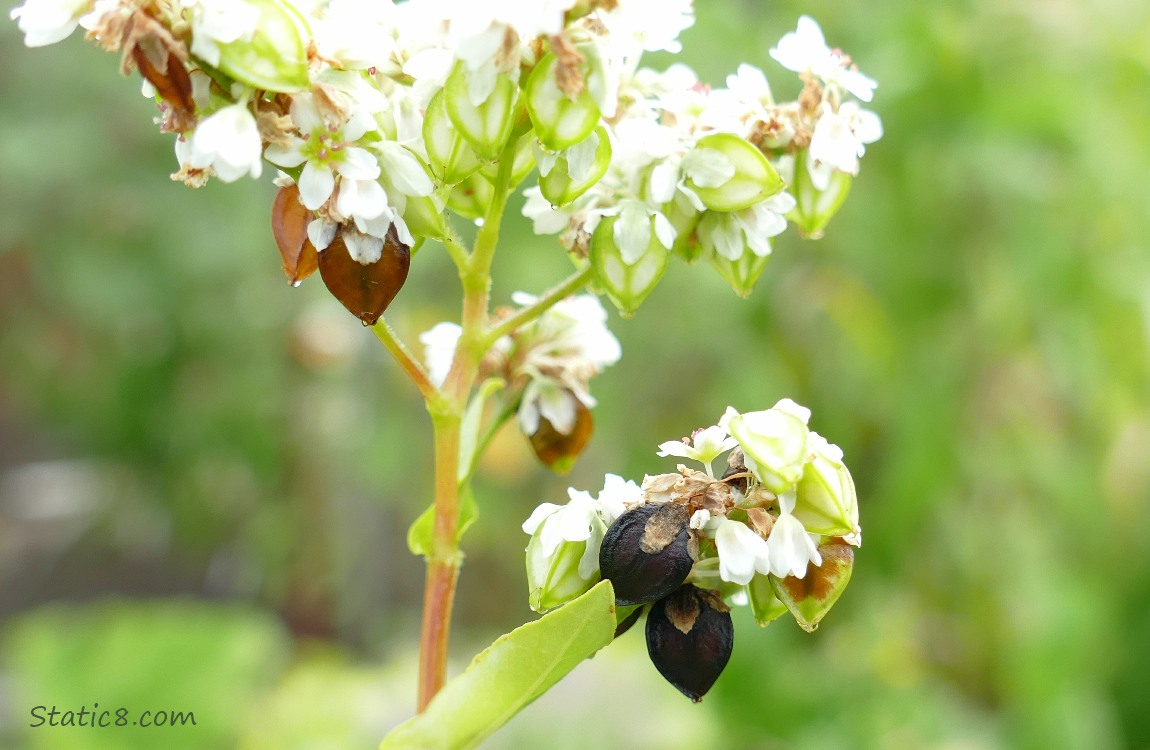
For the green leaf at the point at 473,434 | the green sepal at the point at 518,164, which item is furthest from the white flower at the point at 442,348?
the green sepal at the point at 518,164

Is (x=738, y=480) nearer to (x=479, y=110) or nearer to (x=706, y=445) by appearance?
(x=706, y=445)

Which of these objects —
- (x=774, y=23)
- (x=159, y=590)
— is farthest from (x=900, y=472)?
(x=159, y=590)

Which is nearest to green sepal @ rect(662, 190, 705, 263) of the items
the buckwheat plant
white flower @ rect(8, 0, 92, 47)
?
the buckwheat plant

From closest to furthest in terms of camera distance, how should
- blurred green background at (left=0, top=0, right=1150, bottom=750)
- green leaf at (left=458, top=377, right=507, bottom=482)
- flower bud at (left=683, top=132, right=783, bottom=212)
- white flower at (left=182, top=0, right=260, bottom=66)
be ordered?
white flower at (left=182, top=0, right=260, bottom=66), flower bud at (left=683, top=132, right=783, bottom=212), green leaf at (left=458, top=377, right=507, bottom=482), blurred green background at (left=0, top=0, right=1150, bottom=750)

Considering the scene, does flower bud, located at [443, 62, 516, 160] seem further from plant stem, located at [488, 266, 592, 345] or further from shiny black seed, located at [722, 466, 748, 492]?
shiny black seed, located at [722, 466, 748, 492]

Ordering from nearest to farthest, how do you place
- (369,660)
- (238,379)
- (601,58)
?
(601,58) < (238,379) < (369,660)

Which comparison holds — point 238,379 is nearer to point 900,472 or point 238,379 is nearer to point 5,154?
point 5,154
